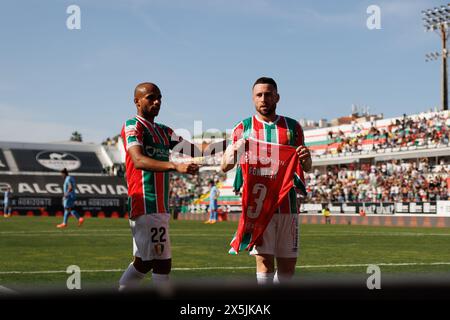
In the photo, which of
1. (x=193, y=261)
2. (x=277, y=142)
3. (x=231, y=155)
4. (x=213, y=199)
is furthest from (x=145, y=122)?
(x=213, y=199)

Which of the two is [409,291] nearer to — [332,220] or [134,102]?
[134,102]

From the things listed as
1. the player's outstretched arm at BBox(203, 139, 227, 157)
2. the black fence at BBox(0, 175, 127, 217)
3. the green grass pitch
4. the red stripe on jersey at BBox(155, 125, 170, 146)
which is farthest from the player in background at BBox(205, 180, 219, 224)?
the red stripe on jersey at BBox(155, 125, 170, 146)

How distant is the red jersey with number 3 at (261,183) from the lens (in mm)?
5695

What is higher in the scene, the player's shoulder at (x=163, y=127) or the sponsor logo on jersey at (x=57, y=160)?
the sponsor logo on jersey at (x=57, y=160)

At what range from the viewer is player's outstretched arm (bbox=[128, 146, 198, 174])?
15.2 feet

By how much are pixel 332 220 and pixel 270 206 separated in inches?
1375

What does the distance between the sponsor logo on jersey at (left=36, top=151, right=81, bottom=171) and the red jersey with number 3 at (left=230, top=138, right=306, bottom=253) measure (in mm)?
62058

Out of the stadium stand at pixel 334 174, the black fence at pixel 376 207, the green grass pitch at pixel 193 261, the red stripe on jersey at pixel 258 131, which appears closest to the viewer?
the red stripe on jersey at pixel 258 131

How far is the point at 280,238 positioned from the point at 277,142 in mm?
860

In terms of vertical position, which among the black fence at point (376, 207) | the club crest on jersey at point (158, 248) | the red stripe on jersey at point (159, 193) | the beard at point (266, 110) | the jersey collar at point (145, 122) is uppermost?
the beard at point (266, 110)

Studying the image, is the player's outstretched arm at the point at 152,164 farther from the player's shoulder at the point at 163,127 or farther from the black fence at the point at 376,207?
the black fence at the point at 376,207

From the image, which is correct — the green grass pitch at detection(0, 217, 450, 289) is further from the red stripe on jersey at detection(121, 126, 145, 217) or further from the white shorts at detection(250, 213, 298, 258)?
the white shorts at detection(250, 213, 298, 258)

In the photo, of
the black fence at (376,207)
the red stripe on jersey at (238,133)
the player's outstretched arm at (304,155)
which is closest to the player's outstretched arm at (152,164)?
the red stripe on jersey at (238,133)
